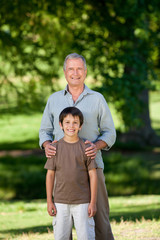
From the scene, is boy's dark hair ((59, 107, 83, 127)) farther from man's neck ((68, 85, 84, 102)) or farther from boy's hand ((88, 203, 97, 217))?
boy's hand ((88, 203, 97, 217))

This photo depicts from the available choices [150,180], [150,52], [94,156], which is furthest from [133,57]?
[94,156]

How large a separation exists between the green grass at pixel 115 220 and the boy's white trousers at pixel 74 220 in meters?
1.17

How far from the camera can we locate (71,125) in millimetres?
3596

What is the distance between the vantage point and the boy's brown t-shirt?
3602 mm

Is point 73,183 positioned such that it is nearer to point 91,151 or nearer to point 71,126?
point 91,151

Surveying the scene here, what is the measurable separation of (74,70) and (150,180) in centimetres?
1006

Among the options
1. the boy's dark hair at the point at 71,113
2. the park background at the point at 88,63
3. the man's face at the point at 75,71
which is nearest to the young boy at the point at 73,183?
the boy's dark hair at the point at 71,113

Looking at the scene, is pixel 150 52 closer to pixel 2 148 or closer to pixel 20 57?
pixel 20 57

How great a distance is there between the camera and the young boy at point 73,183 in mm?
3604

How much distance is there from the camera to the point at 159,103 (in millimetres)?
28406

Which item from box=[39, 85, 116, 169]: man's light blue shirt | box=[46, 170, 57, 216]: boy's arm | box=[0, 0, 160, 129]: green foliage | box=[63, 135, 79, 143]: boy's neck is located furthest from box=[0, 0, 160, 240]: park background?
box=[63, 135, 79, 143]: boy's neck

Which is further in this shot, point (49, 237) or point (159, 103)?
point (159, 103)

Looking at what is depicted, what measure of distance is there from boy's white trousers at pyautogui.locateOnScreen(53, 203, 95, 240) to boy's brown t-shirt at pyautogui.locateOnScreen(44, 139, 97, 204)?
0.17ft

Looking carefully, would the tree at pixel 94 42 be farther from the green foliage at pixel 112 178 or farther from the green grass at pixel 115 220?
the green grass at pixel 115 220
